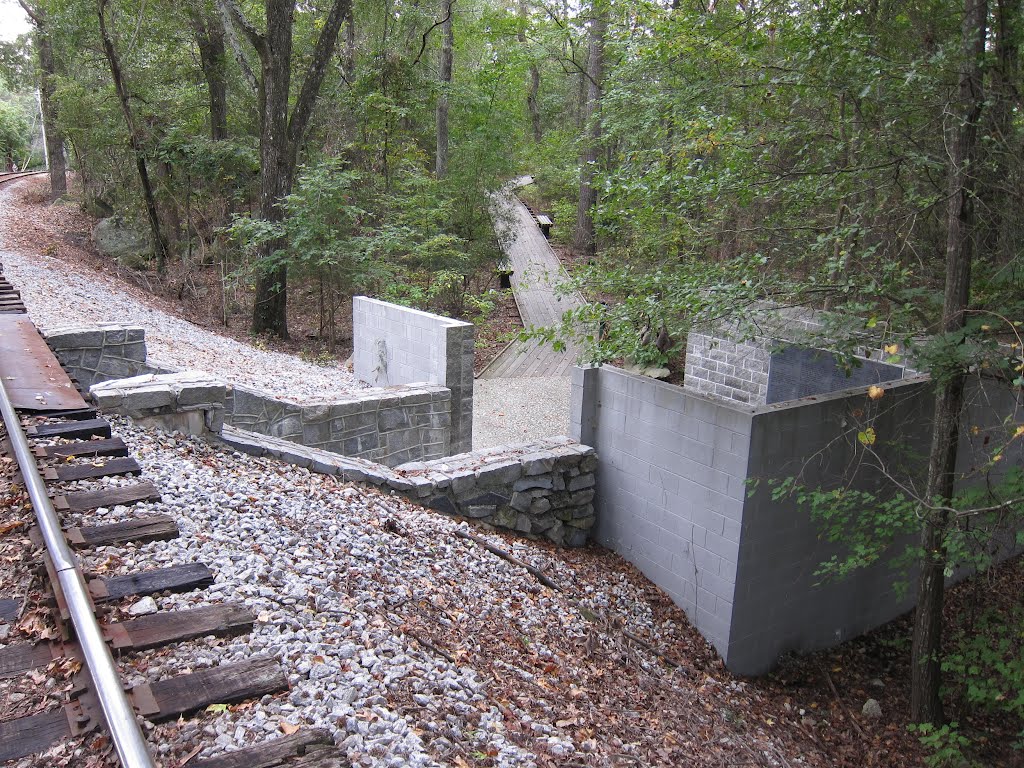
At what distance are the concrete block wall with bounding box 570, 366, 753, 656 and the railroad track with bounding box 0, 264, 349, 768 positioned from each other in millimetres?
4103

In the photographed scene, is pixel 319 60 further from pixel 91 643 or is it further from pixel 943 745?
pixel 943 745

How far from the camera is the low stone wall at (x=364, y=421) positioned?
7102 mm

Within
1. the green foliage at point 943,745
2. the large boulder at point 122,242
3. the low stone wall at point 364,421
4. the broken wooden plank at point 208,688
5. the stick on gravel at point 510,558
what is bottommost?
the green foliage at point 943,745

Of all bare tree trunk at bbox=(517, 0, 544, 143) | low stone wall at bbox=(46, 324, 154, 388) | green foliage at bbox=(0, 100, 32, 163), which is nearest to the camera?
low stone wall at bbox=(46, 324, 154, 388)

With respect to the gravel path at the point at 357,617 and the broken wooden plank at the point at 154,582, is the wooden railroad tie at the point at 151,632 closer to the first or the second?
the gravel path at the point at 357,617

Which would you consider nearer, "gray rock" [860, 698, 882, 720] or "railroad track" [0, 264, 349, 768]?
"railroad track" [0, 264, 349, 768]

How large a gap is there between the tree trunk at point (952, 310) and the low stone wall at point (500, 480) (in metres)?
3.00

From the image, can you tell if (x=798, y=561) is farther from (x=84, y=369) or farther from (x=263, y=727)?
(x=84, y=369)

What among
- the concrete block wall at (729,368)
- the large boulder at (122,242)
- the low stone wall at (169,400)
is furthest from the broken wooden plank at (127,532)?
the large boulder at (122,242)

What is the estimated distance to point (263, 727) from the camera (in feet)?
8.30

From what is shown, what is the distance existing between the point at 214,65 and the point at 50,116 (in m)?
9.40

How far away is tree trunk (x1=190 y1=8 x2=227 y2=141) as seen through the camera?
16.8 metres

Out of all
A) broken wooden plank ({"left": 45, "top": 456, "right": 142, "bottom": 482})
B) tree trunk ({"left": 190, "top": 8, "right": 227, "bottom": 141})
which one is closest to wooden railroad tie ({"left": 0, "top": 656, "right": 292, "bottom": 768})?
broken wooden plank ({"left": 45, "top": 456, "right": 142, "bottom": 482})

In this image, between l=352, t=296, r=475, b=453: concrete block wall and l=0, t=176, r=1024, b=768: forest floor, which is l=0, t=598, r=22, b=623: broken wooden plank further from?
l=352, t=296, r=475, b=453: concrete block wall
